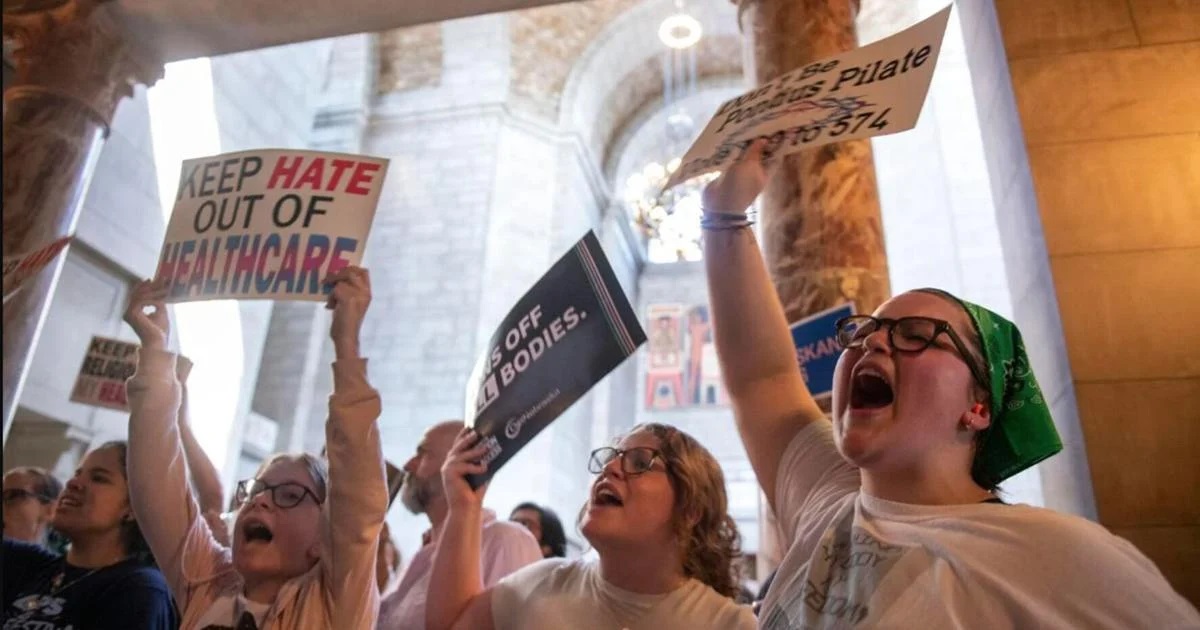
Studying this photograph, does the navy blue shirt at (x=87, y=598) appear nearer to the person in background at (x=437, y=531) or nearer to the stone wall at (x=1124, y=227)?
the person in background at (x=437, y=531)

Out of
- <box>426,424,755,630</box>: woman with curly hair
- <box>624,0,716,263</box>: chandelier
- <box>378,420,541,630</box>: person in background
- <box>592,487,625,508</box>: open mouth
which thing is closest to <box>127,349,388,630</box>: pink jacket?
<box>426,424,755,630</box>: woman with curly hair

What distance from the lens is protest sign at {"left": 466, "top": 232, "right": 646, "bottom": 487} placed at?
6.58ft

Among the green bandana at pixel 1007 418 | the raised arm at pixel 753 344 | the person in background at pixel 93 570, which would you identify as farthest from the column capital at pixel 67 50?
the green bandana at pixel 1007 418

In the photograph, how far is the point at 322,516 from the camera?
1834 mm

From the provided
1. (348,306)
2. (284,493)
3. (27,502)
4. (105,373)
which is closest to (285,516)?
(284,493)

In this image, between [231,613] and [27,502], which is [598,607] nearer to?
[231,613]

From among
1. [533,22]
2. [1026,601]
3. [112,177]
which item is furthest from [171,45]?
[533,22]

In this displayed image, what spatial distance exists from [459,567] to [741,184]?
1.17 meters

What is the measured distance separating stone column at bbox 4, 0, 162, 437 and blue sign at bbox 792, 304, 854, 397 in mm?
3895

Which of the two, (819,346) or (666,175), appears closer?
(819,346)

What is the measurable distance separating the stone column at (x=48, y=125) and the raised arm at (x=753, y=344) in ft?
13.3

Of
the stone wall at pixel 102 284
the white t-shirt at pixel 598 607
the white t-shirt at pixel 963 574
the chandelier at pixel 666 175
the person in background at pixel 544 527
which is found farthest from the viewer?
the chandelier at pixel 666 175

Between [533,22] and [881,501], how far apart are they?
1126cm

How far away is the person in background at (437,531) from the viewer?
2535mm
